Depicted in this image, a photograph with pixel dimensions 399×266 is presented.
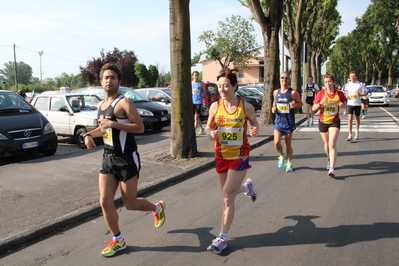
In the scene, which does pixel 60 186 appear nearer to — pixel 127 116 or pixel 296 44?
pixel 127 116

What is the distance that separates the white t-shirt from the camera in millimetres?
10531

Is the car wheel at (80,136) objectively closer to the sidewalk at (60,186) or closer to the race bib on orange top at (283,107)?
the sidewalk at (60,186)

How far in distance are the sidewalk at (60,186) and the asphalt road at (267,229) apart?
20 cm

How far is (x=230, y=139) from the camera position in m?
3.82

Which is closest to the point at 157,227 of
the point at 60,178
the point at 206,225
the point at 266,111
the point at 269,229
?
the point at 206,225

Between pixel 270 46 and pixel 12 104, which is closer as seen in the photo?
→ pixel 12 104

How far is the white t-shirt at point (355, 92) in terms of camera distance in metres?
10.5

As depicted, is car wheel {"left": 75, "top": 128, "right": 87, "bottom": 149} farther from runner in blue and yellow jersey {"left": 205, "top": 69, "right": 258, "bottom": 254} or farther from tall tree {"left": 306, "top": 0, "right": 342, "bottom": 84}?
tall tree {"left": 306, "top": 0, "right": 342, "bottom": 84}

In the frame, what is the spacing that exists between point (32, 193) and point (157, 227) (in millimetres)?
2563

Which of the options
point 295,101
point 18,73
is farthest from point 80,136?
point 18,73

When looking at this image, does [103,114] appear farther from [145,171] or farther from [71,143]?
[71,143]

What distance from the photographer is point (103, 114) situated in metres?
3.68

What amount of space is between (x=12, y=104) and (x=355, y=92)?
380 inches

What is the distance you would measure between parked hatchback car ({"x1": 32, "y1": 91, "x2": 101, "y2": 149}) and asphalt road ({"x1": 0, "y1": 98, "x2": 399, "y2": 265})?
501cm
